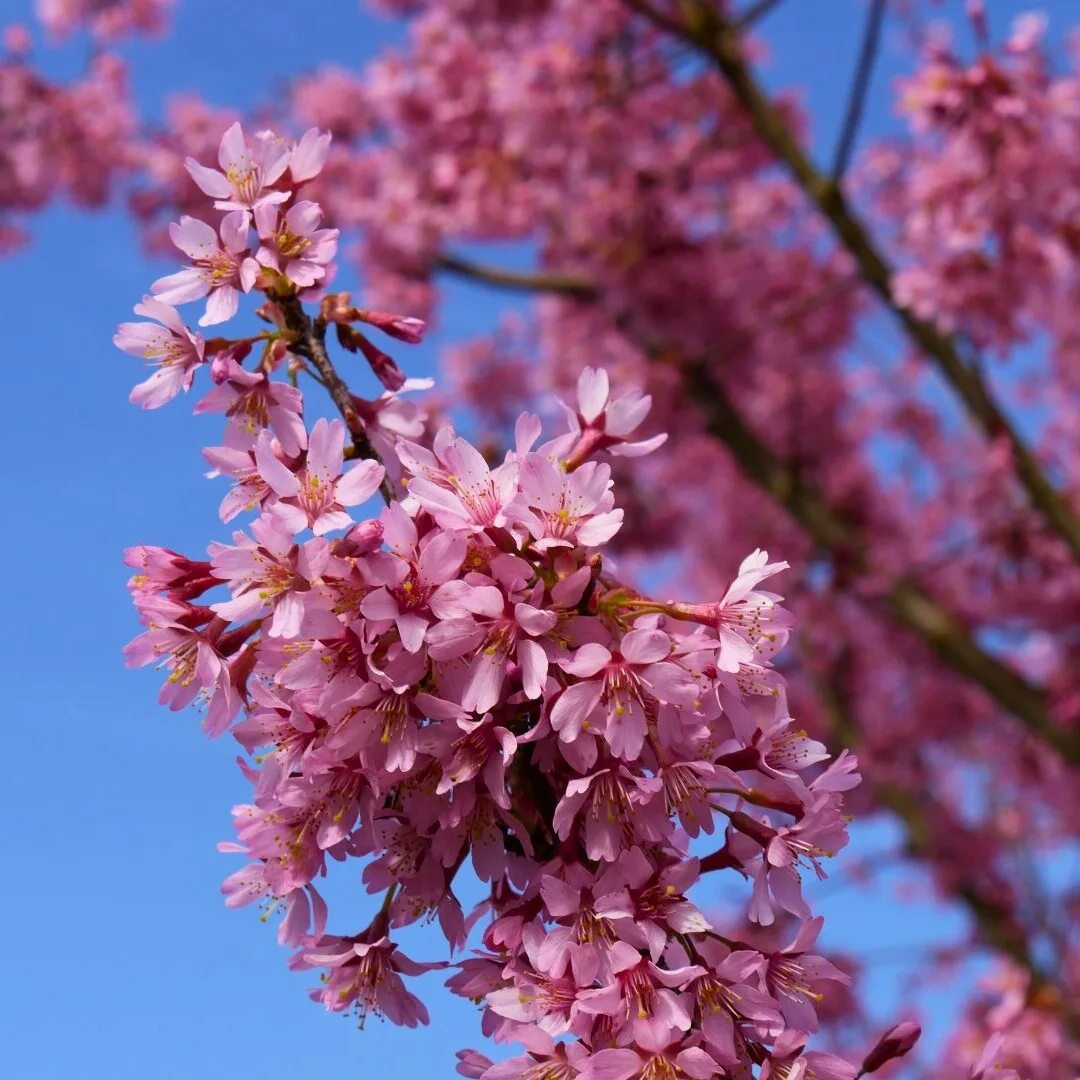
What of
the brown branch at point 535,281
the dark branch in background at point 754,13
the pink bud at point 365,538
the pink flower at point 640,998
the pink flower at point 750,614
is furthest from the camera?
the brown branch at point 535,281

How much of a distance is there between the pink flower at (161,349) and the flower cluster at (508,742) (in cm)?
11

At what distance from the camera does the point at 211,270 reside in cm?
195

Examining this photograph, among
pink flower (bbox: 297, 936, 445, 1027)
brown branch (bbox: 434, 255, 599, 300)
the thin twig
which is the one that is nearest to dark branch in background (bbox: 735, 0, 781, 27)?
the thin twig

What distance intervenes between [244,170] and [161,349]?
0.34 meters

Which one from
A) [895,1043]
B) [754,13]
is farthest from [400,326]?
[754,13]

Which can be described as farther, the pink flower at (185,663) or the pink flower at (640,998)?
the pink flower at (185,663)

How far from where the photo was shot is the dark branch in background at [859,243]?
21.4 feet

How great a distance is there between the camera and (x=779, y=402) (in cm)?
1054

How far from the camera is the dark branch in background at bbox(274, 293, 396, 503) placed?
1.87m

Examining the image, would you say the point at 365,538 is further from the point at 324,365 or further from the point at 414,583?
the point at 324,365

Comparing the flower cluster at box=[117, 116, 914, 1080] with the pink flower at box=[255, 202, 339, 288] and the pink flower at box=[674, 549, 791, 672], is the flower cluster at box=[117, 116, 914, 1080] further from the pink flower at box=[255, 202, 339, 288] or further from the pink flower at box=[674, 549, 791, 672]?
the pink flower at box=[255, 202, 339, 288]

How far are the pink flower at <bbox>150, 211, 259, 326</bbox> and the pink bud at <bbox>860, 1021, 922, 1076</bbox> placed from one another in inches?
61.4

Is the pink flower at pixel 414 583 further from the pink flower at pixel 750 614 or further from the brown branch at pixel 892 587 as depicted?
the brown branch at pixel 892 587

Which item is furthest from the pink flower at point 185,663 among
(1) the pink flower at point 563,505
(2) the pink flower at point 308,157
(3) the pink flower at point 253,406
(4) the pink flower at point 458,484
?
(2) the pink flower at point 308,157
